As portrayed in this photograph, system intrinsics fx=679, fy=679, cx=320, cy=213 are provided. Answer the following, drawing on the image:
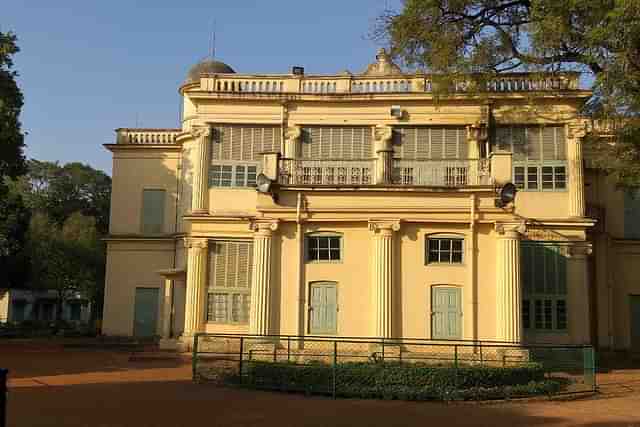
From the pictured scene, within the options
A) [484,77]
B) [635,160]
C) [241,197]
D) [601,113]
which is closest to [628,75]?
[601,113]

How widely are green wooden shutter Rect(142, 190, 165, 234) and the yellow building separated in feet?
0.32

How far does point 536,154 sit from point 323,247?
8.68m

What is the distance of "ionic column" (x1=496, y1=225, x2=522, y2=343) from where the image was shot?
1872 cm

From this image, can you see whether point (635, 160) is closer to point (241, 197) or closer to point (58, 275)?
point (241, 197)

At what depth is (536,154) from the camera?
23.3 m

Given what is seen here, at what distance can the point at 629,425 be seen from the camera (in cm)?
1120

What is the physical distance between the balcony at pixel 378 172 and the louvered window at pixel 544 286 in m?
4.63

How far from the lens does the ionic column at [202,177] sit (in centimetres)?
2414

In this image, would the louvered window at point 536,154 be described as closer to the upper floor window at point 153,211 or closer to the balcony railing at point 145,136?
the balcony railing at point 145,136

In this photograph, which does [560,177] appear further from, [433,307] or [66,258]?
[66,258]

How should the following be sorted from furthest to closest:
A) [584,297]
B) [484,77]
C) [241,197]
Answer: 1. [241,197]
2. [584,297]
3. [484,77]

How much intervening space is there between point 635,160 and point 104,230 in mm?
45336

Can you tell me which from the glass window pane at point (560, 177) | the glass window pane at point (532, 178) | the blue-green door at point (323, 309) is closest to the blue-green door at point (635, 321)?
the glass window pane at point (560, 177)

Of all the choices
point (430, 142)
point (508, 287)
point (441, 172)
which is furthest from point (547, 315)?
point (430, 142)
